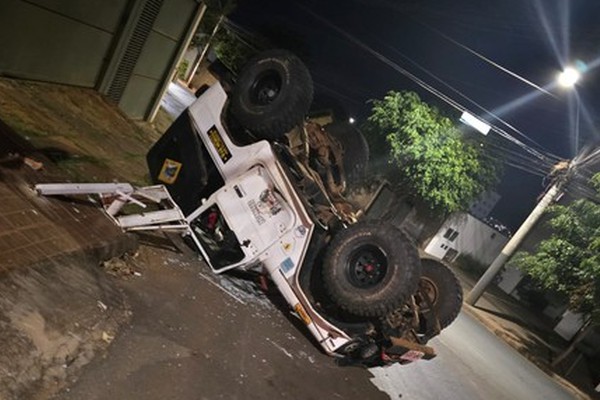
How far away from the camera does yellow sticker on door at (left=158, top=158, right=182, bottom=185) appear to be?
542 centimetres

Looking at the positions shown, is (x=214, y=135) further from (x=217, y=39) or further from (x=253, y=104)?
(x=217, y=39)

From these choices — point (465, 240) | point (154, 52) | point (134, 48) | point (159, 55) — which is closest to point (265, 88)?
point (134, 48)

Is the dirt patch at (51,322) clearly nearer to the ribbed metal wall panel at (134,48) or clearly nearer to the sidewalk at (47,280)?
the sidewalk at (47,280)

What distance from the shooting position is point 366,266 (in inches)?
175

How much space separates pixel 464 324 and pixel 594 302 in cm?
421

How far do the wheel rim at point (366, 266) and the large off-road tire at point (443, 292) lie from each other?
4.98ft

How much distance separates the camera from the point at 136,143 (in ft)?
25.3

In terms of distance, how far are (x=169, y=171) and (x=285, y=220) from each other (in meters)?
1.86

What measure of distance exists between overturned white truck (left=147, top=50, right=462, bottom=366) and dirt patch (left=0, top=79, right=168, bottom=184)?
907 mm

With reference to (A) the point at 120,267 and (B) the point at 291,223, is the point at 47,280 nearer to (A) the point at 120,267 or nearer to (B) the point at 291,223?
(A) the point at 120,267

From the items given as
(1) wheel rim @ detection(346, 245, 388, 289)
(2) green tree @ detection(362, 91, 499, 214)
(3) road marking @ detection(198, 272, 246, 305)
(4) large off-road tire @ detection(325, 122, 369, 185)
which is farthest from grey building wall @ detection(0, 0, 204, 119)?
(2) green tree @ detection(362, 91, 499, 214)

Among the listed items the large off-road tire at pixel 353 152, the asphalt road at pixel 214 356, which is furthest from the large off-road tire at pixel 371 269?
the large off-road tire at pixel 353 152

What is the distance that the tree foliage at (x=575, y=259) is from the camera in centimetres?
1261

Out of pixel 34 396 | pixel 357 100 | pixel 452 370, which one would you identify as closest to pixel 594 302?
pixel 452 370
